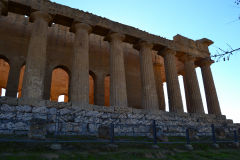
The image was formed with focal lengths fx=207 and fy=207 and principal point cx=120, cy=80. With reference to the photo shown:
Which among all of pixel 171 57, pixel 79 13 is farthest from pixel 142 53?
pixel 79 13

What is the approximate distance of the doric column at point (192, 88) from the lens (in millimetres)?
18875

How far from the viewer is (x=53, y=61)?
18.9 m

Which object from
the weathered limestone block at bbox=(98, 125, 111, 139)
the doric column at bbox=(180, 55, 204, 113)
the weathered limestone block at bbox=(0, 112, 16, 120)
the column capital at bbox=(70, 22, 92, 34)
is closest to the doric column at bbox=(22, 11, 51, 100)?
the weathered limestone block at bbox=(0, 112, 16, 120)

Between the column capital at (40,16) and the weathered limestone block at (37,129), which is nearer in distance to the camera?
the weathered limestone block at (37,129)

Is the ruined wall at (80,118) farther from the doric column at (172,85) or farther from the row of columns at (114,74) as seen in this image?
the doric column at (172,85)

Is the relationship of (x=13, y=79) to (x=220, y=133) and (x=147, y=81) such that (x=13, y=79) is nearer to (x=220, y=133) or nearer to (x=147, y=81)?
(x=147, y=81)

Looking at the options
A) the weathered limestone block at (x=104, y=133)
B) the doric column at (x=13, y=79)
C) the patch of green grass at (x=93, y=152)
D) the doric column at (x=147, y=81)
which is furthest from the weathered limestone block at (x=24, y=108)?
the doric column at (x=147, y=81)

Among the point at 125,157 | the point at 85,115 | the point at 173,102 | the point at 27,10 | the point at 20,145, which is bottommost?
the point at 125,157

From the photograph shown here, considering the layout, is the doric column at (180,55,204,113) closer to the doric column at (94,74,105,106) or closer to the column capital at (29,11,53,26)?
the doric column at (94,74,105,106)

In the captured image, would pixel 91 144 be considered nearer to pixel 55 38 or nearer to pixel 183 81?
pixel 55 38

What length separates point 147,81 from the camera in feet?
55.7

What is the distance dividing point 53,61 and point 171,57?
1100cm

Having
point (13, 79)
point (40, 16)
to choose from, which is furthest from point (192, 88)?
point (13, 79)

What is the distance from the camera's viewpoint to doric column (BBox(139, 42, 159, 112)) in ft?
53.2
